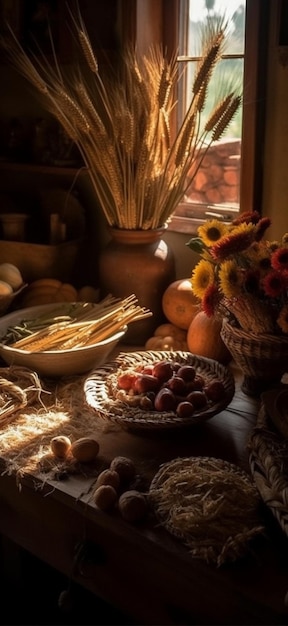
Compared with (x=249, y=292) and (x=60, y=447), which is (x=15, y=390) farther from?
(x=249, y=292)

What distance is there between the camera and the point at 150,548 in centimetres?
108

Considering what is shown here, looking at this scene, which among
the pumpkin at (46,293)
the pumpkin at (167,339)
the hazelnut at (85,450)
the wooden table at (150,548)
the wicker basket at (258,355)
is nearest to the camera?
the wooden table at (150,548)

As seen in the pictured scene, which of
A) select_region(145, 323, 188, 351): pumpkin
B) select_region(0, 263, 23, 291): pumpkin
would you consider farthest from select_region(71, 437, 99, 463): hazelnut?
select_region(0, 263, 23, 291): pumpkin

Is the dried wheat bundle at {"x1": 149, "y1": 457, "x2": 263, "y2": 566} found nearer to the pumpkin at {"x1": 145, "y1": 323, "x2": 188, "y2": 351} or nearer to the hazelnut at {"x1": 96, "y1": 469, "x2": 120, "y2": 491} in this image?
the hazelnut at {"x1": 96, "y1": 469, "x2": 120, "y2": 491}

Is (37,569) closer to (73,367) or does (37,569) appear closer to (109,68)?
(73,367)

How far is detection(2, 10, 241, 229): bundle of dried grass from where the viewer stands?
1.61 m

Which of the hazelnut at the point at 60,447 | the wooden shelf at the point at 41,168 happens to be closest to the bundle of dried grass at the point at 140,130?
the wooden shelf at the point at 41,168

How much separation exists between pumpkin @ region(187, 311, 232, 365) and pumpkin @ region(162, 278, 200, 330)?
8 cm

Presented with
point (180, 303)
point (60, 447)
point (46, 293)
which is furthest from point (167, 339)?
point (60, 447)

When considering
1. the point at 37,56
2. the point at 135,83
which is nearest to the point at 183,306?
the point at 135,83

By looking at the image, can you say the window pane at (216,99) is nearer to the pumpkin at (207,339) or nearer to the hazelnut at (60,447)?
the pumpkin at (207,339)

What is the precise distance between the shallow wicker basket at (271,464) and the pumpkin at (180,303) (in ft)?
1.76

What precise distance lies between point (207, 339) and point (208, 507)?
65 cm

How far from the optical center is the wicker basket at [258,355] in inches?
55.3
